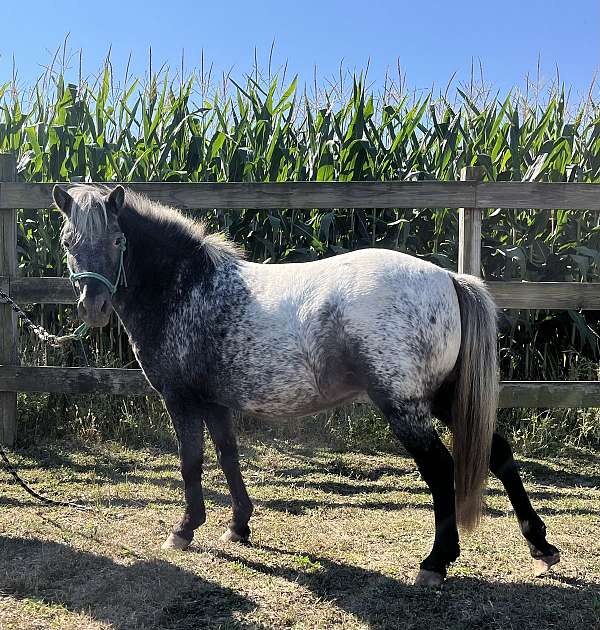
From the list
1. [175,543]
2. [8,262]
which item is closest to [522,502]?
[175,543]

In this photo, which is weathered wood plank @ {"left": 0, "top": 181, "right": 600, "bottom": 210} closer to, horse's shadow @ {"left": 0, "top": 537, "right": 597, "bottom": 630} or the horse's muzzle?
the horse's muzzle

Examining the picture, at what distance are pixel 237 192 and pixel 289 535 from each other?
273 cm

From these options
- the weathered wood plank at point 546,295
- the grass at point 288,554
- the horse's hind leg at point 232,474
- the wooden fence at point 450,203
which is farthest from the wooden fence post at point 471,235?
the horse's hind leg at point 232,474

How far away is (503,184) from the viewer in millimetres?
5098

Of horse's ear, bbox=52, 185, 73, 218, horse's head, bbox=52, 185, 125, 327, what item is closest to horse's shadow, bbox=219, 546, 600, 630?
horse's head, bbox=52, 185, 125, 327

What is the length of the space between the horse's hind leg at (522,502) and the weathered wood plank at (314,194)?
7.79 feet

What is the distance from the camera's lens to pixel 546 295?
203 inches

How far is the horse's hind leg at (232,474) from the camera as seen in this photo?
3.80 metres

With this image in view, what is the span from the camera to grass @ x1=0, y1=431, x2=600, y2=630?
2934mm

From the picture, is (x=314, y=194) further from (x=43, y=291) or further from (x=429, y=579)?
(x=429, y=579)

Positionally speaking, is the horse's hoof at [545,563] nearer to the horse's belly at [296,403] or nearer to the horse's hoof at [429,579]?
the horse's hoof at [429,579]

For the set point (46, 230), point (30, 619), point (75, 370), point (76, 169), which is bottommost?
point (30, 619)

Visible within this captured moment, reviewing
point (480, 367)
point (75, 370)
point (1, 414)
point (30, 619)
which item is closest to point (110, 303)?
point (30, 619)

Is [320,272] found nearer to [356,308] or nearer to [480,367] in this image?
[356,308]
